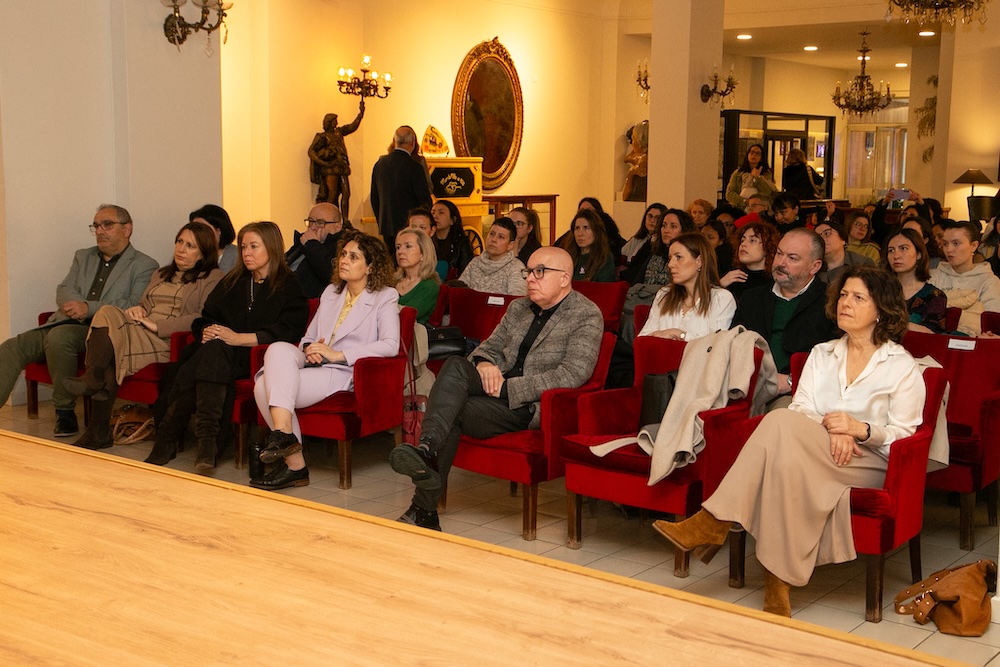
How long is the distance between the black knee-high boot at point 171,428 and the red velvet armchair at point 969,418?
11.8ft

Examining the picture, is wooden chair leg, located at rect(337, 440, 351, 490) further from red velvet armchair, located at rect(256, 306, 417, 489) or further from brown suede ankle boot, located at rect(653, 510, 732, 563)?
brown suede ankle boot, located at rect(653, 510, 732, 563)

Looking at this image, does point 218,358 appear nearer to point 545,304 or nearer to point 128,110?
point 545,304

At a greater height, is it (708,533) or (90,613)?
(90,613)

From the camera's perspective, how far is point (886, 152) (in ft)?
83.8

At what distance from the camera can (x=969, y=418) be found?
5.04 m

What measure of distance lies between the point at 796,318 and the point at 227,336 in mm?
2935

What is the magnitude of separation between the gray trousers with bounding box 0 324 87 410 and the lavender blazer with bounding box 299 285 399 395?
1.65 m

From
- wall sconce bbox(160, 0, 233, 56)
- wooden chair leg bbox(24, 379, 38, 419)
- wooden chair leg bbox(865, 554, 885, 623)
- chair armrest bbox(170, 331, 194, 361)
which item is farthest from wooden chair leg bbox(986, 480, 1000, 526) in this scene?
wall sconce bbox(160, 0, 233, 56)

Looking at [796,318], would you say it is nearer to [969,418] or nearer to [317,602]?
[969,418]

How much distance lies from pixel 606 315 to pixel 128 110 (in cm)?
365

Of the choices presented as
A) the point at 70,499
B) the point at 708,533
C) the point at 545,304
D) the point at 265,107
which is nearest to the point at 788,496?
the point at 708,533

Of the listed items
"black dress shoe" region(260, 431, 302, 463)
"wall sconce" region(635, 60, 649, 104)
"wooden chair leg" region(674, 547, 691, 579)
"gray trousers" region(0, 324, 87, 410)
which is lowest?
"wooden chair leg" region(674, 547, 691, 579)

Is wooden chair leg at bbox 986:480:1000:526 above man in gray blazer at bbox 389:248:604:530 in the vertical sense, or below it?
below

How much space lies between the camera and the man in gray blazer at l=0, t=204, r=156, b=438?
21.8 feet
